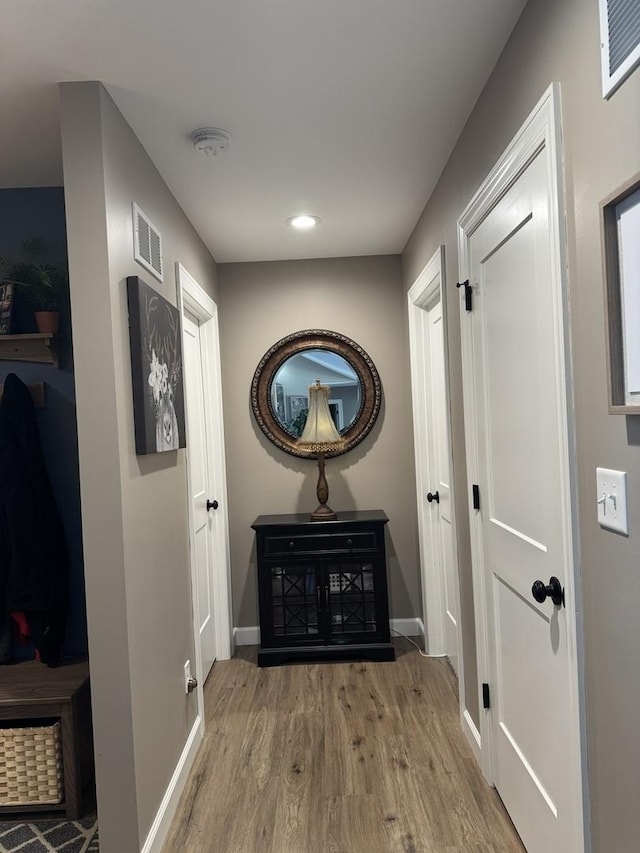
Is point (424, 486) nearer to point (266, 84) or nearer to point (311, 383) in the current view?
point (311, 383)

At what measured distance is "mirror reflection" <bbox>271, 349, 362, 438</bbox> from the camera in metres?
3.88

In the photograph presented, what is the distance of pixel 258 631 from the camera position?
387cm

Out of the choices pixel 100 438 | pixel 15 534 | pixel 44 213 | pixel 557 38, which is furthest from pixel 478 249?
pixel 15 534

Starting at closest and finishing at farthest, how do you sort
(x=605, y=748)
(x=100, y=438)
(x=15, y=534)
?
(x=605, y=748) → (x=100, y=438) → (x=15, y=534)

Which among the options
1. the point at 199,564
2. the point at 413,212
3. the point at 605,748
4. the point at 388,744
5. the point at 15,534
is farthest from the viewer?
the point at 199,564

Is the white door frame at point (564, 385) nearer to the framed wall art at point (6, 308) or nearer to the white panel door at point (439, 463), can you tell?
the white panel door at point (439, 463)

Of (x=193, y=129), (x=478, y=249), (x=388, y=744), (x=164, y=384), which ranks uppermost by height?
(x=193, y=129)

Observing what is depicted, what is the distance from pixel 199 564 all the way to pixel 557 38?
2.81 m

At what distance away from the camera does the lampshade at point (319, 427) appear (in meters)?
3.63

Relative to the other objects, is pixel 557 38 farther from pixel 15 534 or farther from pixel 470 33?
pixel 15 534

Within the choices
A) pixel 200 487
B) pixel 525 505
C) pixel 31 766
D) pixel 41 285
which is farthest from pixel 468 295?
pixel 31 766

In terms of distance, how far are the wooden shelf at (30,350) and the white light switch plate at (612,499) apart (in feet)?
6.79

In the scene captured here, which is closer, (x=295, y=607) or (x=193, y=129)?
(x=193, y=129)

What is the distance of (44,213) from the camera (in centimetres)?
259
